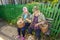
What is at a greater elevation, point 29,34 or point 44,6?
point 44,6

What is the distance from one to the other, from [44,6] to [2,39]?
4.63ft

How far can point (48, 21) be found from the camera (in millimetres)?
4051

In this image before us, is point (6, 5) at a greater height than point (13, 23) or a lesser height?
greater

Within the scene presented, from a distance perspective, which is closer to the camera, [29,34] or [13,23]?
[29,34]

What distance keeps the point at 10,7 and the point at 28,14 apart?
46.9 inches

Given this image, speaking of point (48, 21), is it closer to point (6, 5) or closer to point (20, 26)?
point (20, 26)

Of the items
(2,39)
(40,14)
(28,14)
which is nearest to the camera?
(40,14)

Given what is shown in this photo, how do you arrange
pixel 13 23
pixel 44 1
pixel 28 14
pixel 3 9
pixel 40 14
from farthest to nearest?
pixel 3 9 < pixel 13 23 < pixel 44 1 < pixel 28 14 < pixel 40 14

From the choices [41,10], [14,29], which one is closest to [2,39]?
[14,29]

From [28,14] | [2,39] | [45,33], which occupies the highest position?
[28,14]

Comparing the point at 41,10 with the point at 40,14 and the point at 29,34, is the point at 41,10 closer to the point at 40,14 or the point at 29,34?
the point at 40,14

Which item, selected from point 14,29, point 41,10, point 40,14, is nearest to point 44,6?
point 41,10

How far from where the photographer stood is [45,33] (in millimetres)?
3955

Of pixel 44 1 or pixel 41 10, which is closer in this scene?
pixel 41 10
